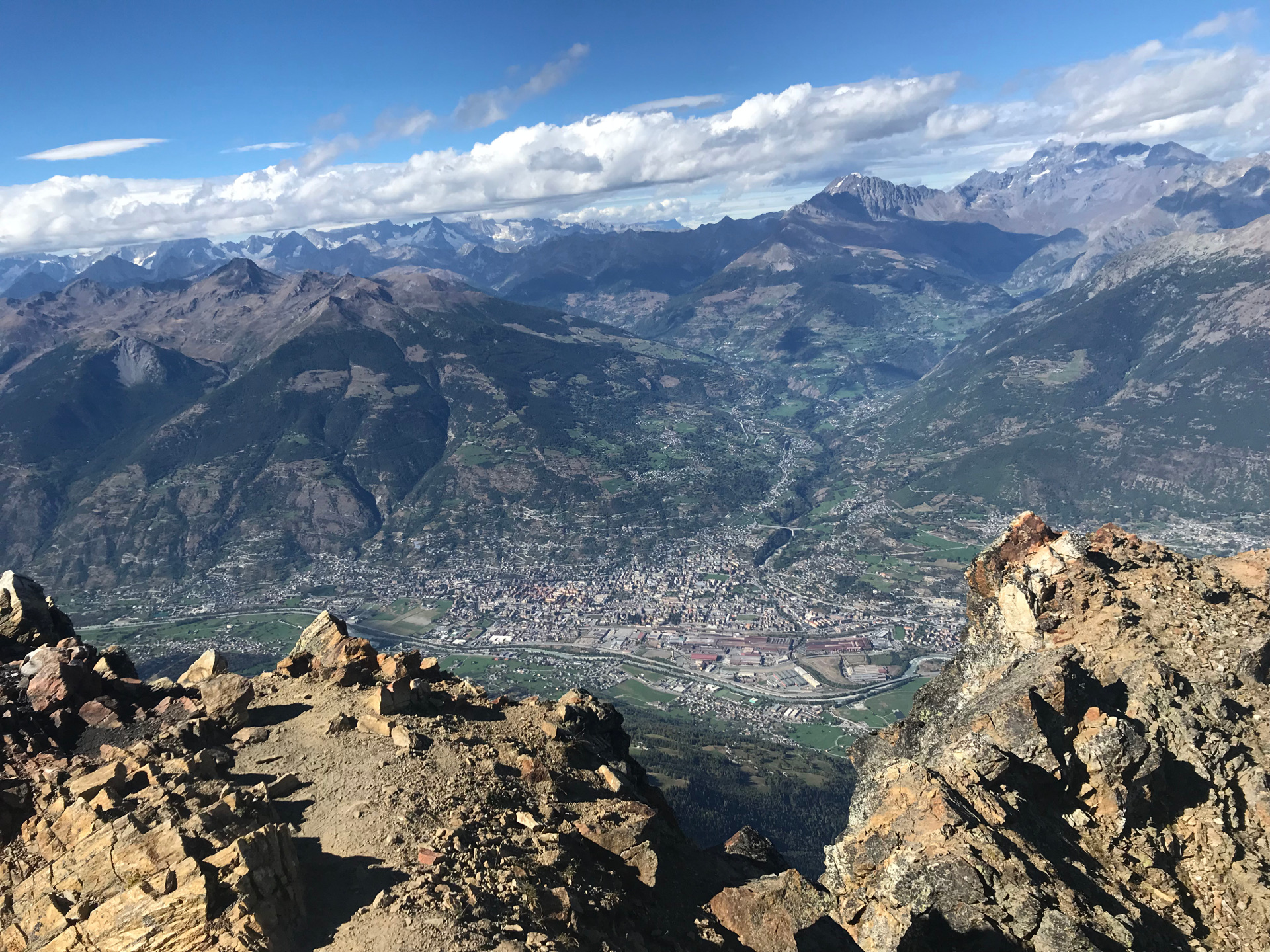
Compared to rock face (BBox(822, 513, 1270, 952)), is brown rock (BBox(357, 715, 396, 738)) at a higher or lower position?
higher

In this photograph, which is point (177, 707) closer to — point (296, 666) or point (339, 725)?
point (296, 666)

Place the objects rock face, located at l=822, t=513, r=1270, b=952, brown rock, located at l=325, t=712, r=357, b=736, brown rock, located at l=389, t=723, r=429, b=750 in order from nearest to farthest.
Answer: rock face, located at l=822, t=513, r=1270, b=952 → brown rock, located at l=389, t=723, r=429, b=750 → brown rock, located at l=325, t=712, r=357, b=736

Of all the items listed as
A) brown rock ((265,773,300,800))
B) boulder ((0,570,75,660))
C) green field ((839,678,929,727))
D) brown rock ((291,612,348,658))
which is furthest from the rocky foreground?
green field ((839,678,929,727))

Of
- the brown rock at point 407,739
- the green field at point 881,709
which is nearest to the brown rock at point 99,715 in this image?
the brown rock at point 407,739

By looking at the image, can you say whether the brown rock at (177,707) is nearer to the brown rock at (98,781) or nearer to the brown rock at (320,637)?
the brown rock at (320,637)

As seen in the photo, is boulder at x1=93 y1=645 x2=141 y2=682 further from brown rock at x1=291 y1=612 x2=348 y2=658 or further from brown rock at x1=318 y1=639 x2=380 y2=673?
brown rock at x1=318 y1=639 x2=380 y2=673

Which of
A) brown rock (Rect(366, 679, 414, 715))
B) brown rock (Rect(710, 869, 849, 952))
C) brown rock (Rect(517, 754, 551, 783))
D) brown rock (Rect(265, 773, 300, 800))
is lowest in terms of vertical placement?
brown rock (Rect(710, 869, 849, 952))

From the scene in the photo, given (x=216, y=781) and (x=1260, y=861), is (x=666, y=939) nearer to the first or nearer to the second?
(x=216, y=781)
